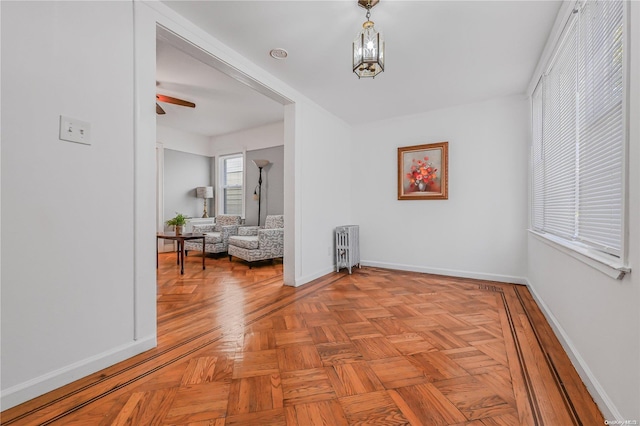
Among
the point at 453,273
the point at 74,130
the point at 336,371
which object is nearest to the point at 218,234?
the point at 74,130

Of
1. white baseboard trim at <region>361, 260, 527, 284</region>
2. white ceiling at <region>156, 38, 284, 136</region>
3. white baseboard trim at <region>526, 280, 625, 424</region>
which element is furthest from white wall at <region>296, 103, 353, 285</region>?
white baseboard trim at <region>526, 280, 625, 424</region>

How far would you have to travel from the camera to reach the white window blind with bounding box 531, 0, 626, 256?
1.19 meters

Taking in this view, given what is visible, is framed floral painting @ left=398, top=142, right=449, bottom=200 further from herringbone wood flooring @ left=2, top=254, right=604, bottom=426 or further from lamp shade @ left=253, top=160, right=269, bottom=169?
lamp shade @ left=253, top=160, right=269, bottom=169

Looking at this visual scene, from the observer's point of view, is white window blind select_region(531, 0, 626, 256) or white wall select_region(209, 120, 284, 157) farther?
white wall select_region(209, 120, 284, 157)

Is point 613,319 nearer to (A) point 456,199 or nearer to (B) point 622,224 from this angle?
(B) point 622,224

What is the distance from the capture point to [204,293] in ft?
9.61

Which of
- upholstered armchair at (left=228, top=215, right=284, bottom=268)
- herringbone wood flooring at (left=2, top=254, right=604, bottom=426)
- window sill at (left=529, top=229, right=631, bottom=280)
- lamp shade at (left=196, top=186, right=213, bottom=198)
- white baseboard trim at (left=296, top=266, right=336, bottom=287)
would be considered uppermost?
lamp shade at (left=196, top=186, right=213, bottom=198)

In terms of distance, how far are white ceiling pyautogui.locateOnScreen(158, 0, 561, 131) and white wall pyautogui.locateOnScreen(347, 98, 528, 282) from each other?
1.25 ft

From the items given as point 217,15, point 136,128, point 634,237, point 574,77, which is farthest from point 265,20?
point 634,237

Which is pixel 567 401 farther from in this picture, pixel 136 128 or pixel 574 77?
pixel 136 128

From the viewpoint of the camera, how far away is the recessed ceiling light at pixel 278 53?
7.73 ft

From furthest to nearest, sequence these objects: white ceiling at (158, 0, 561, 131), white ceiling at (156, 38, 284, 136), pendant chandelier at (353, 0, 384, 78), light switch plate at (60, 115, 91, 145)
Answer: white ceiling at (156, 38, 284, 136)
white ceiling at (158, 0, 561, 131)
pendant chandelier at (353, 0, 384, 78)
light switch plate at (60, 115, 91, 145)

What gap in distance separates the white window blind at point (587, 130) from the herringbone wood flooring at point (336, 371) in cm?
77

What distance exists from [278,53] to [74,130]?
1.67 meters
